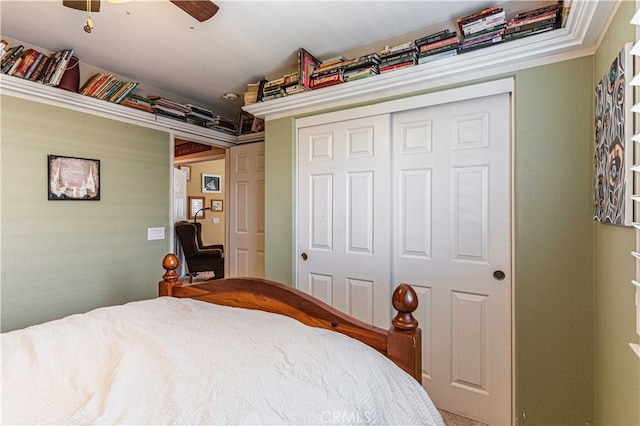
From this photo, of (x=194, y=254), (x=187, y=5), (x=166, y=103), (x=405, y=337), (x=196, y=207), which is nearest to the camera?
(x=405, y=337)

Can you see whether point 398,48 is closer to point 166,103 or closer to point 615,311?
point 615,311

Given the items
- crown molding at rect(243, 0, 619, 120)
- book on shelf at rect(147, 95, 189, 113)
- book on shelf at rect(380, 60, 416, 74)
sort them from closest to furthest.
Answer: crown molding at rect(243, 0, 619, 120), book on shelf at rect(380, 60, 416, 74), book on shelf at rect(147, 95, 189, 113)

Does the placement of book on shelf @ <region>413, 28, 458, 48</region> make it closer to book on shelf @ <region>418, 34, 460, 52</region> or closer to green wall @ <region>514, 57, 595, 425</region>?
book on shelf @ <region>418, 34, 460, 52</region>

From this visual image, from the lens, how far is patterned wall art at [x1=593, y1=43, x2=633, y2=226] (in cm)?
96

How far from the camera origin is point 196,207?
262 inches

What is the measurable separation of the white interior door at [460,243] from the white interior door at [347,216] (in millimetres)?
109

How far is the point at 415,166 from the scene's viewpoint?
200 cm

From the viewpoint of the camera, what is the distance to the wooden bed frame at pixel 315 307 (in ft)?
3.34

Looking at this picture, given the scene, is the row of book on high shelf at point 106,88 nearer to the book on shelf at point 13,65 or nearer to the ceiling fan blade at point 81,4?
the book on shelf at point 13,65

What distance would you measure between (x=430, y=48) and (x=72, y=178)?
106 inches

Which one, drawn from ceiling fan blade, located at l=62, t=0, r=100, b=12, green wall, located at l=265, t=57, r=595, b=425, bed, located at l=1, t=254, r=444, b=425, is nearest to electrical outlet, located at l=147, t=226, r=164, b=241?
bed, located at l=1, t=254, r=444, b=425

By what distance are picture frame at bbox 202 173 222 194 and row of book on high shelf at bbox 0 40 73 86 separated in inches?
184

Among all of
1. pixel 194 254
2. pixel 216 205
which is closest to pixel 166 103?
pixel 194 254

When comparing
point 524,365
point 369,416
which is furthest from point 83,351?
point 524,365
